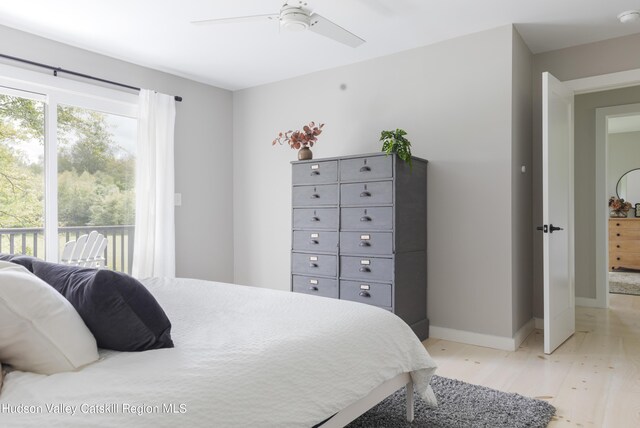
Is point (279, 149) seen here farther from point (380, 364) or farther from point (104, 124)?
point (380, 364)

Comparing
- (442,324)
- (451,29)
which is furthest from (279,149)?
(442,324)

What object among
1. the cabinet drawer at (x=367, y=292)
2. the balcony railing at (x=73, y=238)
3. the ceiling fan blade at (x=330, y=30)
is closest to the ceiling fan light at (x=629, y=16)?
the ceiling fan blade at (x=330, y=30)

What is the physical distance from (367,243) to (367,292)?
0.37 meters

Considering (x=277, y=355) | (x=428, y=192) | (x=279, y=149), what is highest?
(x=279, y=149)

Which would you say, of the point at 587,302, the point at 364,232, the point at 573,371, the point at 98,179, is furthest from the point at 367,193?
the point at 587,302

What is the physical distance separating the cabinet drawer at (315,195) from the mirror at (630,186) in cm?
679

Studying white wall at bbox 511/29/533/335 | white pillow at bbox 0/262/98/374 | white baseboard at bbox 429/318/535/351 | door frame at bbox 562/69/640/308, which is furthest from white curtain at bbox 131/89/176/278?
door frame at bbox 562/69/640/308

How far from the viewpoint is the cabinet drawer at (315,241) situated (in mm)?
3523

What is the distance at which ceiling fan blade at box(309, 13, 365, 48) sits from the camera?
8.13ft

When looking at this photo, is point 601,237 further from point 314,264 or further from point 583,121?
point 314,264

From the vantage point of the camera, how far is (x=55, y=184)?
3.50 meters

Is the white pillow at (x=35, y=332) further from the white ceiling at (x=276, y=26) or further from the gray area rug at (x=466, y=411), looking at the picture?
the white ceiling at (x=276, y=26)

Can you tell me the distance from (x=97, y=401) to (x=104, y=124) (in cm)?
339

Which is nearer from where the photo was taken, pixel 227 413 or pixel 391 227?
pixel 227 413
